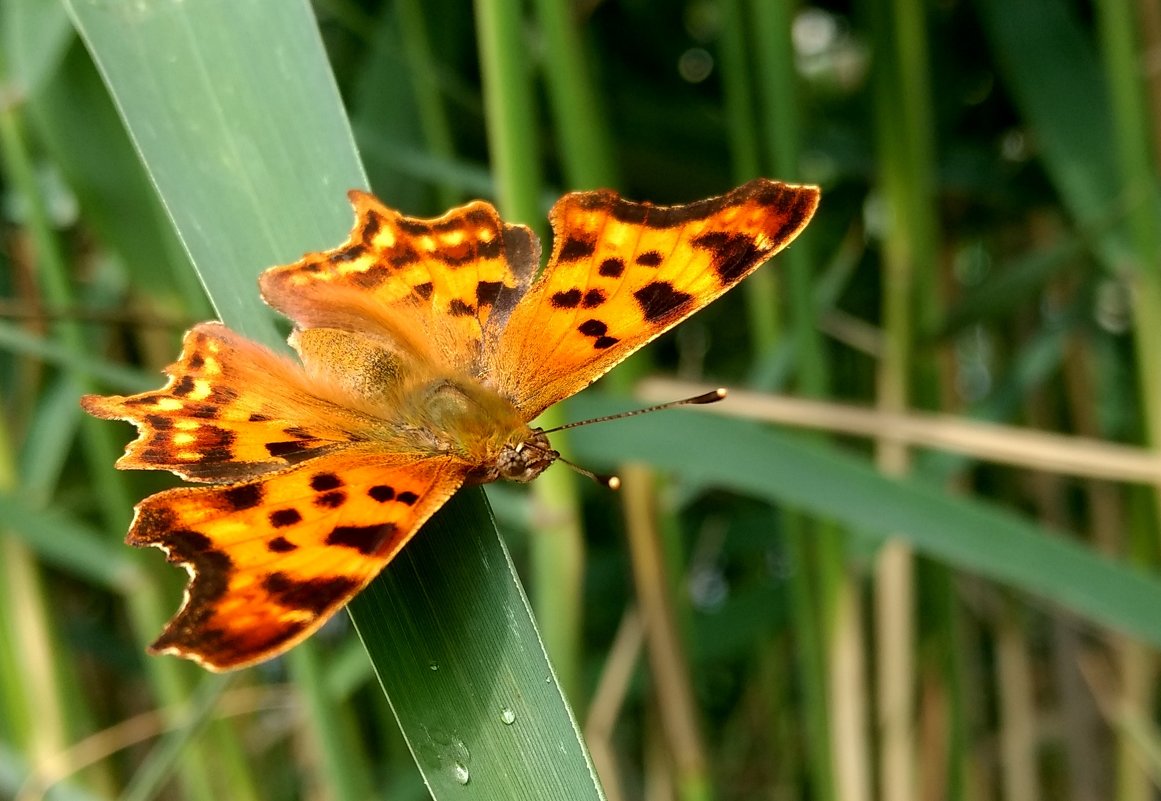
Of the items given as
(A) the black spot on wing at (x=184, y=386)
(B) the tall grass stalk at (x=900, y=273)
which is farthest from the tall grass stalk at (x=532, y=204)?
(B) the tall grass stalk at (x=900, y=273)

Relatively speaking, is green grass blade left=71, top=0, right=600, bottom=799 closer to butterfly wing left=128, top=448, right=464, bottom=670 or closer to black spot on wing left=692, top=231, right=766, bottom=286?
butterfly wing left=128, top=448, right=464, bottom=670

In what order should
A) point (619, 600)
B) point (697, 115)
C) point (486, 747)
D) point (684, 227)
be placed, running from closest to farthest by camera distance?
point (486, 747), point (684, 227), point (697, 115), point (619, 600)

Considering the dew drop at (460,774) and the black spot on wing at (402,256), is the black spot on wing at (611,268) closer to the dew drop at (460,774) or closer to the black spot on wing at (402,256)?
the black spot on wing at (402,256)

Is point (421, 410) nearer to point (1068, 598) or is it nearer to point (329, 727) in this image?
point (329, 727)

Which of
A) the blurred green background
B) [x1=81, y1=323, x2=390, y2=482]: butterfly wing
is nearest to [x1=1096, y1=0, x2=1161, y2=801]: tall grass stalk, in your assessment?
the blurred green background

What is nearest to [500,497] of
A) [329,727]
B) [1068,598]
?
[329,727]

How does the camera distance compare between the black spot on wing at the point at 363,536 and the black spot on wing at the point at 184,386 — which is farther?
the black spot on wing at the point at 184,386
